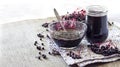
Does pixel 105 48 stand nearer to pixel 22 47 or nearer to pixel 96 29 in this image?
pixel 96 29

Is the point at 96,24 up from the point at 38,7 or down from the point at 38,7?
up

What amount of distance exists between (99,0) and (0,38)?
218 cm

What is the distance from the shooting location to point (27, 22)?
1360 millimetres

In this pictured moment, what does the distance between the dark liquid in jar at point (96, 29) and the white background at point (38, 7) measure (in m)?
1.47

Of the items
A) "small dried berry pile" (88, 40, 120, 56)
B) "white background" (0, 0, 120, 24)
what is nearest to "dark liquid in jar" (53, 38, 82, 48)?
"small dried berry pile" (88, 40, 120, 56)

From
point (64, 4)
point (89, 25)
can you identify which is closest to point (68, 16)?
point (89, 25)

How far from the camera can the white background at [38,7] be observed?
104 inches

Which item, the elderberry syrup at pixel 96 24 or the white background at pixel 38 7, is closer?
the elderberry syrup at pixel 96 24

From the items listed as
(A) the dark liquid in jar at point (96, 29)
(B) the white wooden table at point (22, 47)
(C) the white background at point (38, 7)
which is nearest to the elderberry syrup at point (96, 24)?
(A) the dark liquid in jar at point (96, 29)

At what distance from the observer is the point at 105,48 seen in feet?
3.19

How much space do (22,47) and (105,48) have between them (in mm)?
347

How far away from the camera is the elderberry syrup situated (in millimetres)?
1021

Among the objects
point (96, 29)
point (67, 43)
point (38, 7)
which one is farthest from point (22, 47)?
point (38, 7)

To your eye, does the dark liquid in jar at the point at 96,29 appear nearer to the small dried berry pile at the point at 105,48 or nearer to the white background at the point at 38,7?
the small dried berry pile at the point at 105,48
